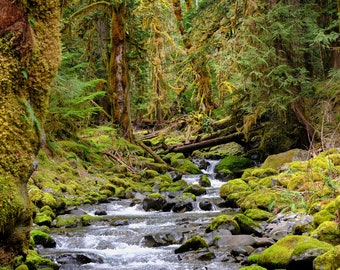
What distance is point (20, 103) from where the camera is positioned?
396 cm

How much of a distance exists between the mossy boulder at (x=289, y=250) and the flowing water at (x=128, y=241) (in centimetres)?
52

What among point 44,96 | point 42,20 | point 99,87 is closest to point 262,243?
point 44,96

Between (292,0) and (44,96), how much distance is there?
11.2 metres

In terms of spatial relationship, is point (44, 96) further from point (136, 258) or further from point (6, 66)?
point (136, 258)

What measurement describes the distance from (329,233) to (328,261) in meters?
1.25

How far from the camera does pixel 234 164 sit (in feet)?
55.9

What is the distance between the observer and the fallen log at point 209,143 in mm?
17625

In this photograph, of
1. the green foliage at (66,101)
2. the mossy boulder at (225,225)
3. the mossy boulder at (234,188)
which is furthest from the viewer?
the green foliage at (66,101)

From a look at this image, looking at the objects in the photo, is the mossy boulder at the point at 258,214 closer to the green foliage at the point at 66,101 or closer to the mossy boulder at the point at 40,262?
the mossy boulder at the point at 40,262

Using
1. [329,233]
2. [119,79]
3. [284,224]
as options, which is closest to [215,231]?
[284,224]

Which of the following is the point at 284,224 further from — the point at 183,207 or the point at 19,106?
the point at 19,106

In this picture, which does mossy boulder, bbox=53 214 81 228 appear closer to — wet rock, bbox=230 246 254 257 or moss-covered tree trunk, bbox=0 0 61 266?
wet rock, bbox=230 246 254 257

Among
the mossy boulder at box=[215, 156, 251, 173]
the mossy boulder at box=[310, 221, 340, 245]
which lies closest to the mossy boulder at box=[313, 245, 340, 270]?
the mossy boulder at box=[310, 221, 340, 245]

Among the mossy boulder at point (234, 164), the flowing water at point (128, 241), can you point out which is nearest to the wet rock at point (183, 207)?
the flowing water at point (128, 241)
